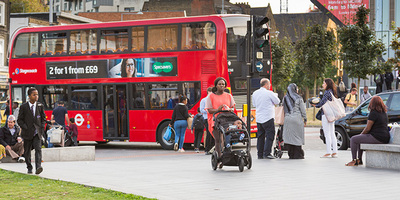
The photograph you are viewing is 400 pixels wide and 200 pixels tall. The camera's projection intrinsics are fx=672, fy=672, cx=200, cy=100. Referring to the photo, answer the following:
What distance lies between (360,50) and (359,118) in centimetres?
1669

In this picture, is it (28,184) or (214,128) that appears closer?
(28,184)

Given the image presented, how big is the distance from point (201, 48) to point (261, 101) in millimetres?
6004

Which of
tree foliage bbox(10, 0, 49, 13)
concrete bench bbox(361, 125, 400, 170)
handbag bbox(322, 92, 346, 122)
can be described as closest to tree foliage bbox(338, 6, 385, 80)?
handbag bbox(322, 92, 346, 122)

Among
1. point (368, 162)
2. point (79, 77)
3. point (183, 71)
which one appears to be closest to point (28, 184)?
point (368, 162)

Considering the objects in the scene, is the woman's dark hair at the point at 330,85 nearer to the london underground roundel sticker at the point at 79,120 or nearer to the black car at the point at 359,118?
the black car at the point at 359,118

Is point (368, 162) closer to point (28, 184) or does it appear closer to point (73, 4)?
point (28, 184)

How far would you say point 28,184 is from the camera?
10.5 meters

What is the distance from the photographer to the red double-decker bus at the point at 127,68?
20.4 metres

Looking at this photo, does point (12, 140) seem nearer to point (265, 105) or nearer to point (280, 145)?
point (265, 105)

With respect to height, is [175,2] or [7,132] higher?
[175,2]

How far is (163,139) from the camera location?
21125 millimetres

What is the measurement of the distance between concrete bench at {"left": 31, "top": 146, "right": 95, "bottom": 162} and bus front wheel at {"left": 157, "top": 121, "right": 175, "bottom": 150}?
4931 mm

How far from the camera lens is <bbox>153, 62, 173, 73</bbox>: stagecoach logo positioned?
68.2ft

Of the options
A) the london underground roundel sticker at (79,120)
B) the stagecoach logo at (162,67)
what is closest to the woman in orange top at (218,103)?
the stagecoach logo at (162,67)
